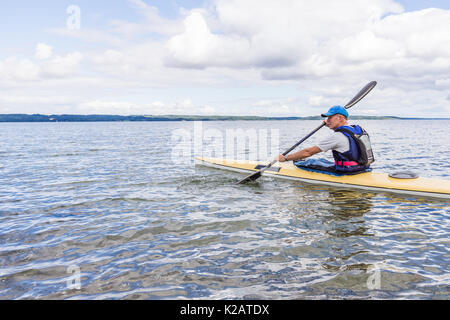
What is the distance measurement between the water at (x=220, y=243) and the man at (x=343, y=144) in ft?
2.79

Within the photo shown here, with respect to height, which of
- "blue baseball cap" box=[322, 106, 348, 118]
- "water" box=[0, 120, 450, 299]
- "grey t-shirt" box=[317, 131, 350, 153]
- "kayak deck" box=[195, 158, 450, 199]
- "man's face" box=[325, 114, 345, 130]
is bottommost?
"water" box=[0, 120, 450, 299]

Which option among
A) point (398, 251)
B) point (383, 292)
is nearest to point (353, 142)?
point (398, 251)

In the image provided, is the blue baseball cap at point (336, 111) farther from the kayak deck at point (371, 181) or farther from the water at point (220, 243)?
the water at point (220, 243)

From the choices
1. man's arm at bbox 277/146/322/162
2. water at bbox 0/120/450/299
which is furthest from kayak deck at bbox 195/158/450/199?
man's arm at bbox 277/146/322/162

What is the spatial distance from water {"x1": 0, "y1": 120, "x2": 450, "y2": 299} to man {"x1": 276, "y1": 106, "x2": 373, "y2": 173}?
0.85m

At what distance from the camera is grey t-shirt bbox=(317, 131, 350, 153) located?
819 centimetres

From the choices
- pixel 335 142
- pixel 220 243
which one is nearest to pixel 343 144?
pixel 335 142

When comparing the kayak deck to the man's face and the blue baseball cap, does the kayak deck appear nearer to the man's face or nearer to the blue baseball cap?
the man's face

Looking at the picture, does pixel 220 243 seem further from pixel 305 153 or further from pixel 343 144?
pixel 343 144

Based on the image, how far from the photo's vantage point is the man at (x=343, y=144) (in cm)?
820

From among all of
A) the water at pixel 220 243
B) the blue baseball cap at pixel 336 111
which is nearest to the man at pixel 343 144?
the blue baseball cap at pixel 336 111

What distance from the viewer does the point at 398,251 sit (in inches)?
196
